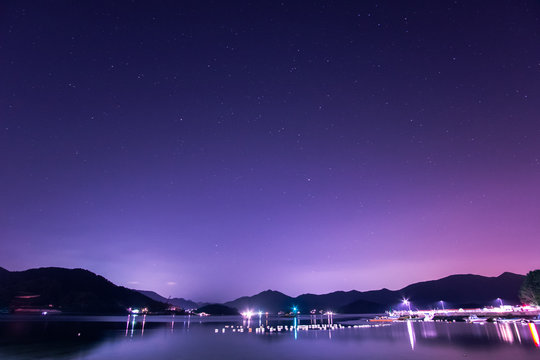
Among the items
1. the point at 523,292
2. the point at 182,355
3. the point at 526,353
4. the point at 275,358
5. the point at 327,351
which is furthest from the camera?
the point at 523,292

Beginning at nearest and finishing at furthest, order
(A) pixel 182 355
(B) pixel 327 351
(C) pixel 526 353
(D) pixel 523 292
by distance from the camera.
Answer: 1. (C) pixel 526 353
2. (A) pixel 182 355
3. (B) pixel 327 351
4. (D) pixel 523 292

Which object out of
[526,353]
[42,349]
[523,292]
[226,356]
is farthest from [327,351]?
[523,292]

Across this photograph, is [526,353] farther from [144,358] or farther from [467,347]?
[144,358]

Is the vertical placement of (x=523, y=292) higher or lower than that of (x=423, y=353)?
higher

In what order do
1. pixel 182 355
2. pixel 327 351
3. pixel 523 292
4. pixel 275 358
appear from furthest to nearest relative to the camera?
pixel 523 292
pixel 327 351
pixel 182 355
pixel 275 358

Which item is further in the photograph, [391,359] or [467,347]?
[467,347]

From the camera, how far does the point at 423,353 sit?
46.5 metres

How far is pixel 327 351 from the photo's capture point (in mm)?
52938

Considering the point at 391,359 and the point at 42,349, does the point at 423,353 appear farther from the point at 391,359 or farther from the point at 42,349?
the point at 42,349

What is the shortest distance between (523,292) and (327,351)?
116 metres

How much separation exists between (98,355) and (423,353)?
4748 centimetres

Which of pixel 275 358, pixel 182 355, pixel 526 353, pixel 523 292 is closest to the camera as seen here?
pixel 526 353

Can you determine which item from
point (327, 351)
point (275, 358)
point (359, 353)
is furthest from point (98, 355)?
point (359, 353)

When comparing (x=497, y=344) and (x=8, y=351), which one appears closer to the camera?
(x=8, y=351)
